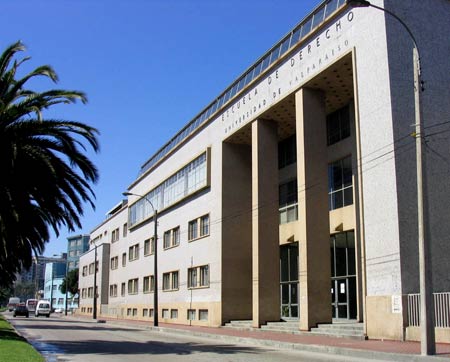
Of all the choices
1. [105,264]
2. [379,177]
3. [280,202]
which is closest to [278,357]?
[379,177]

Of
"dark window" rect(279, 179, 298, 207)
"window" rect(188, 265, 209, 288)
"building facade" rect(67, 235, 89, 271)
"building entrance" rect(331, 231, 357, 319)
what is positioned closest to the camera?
"building entrance" rect(331, 231, 357, 319)

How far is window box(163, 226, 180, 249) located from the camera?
149ft

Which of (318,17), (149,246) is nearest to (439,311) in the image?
(318,17)

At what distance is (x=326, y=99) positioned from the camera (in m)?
29.1

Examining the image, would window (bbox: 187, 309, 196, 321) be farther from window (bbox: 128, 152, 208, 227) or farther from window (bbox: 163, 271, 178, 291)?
window (bbox: 128, 152, 208, 227)

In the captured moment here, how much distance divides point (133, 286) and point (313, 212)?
35.2 metres

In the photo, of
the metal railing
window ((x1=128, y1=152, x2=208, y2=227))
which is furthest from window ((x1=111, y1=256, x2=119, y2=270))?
the metal railing

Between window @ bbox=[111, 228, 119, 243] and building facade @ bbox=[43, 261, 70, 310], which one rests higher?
window @ bbox=[111, 228, 119, 243]

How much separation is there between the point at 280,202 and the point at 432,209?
1437 centimetres

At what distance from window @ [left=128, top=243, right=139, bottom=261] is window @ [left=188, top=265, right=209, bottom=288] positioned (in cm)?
1739

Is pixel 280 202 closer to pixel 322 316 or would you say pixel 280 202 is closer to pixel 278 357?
pixel 322 316

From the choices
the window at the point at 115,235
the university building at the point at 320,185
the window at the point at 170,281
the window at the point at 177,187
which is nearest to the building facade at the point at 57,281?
the window at the point at 115,235

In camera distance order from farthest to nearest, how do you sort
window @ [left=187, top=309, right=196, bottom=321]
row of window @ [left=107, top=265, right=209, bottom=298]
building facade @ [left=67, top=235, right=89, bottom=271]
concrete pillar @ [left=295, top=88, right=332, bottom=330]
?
building facade @ [left=67, top=235, right=89, bottom=271], window @ [left=187, top=309, right=196, bottom=321], row of window @ [left=107, top=265, right=209, bottom=298], concrete pillar @ [left=295, top=88, right=332, bottom=330]

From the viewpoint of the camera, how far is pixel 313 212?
26062mm
